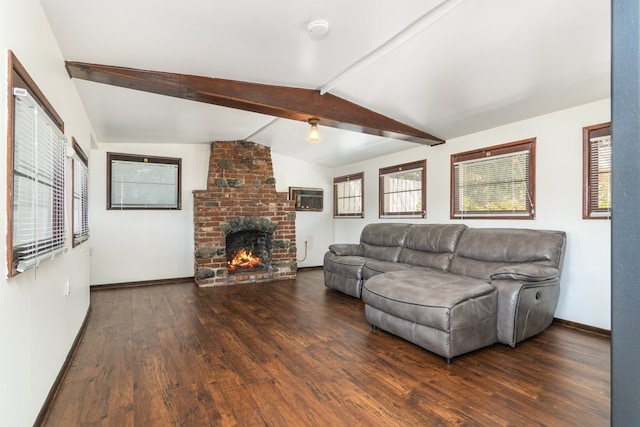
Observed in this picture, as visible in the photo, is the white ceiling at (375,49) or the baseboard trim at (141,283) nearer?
the white ceiling at (375,49)

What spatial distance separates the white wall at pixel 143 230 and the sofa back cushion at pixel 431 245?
354cm

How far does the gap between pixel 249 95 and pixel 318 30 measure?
1.05 m

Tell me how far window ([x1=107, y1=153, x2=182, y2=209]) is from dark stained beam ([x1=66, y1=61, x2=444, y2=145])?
2.72m

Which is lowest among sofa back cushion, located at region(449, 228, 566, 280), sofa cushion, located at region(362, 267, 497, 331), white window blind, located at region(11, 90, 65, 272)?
sofa cushion, located at region(362, 267, 497, 331)

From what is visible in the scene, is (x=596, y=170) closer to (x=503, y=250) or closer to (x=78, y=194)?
(x=503, y=250)

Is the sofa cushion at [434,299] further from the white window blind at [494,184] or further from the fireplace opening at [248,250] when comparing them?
the fireplace opening at [248,250]

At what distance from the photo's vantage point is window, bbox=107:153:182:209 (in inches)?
200

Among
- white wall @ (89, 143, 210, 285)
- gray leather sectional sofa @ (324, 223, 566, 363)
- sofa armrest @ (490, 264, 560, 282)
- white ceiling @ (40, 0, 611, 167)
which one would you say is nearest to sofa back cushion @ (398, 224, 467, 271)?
gray leather sectional sofa @ (324, 223, 566, 363)

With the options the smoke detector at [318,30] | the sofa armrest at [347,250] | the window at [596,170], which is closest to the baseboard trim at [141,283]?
the sofa armrest at [347,250]

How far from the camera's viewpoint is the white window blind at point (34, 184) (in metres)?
1.44

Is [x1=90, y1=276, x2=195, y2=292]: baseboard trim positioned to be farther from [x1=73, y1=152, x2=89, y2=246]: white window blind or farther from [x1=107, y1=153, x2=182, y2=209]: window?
[x1=73, y1=152, x2=89, y2=246]: white window blind

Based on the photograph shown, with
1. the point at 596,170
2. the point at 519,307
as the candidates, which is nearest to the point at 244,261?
the point at 519,307

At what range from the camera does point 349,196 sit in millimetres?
6711

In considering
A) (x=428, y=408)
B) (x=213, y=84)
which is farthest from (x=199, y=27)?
(x=428, y=408)
